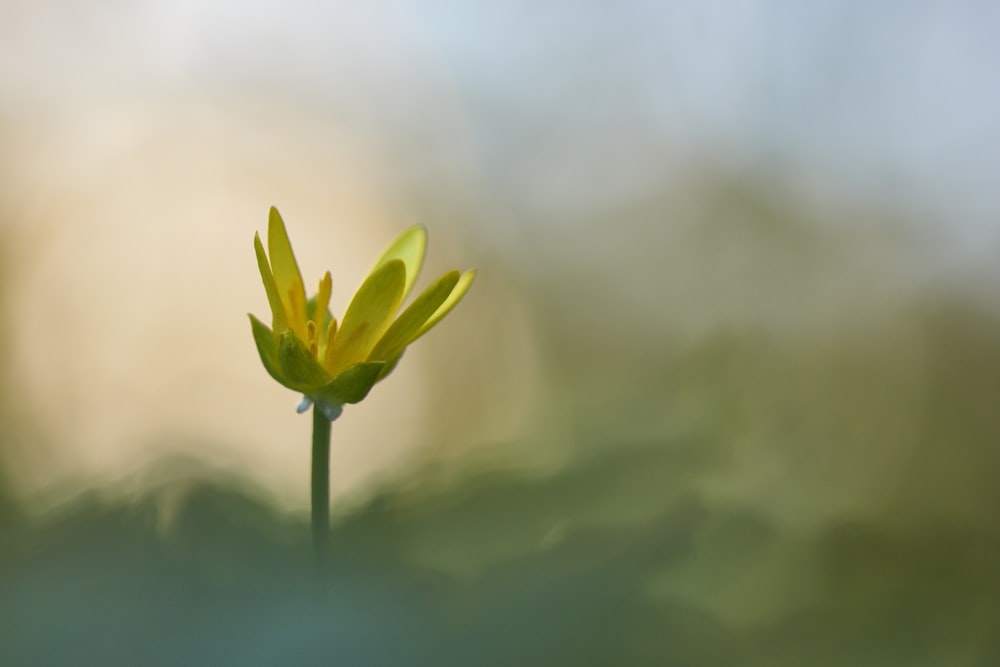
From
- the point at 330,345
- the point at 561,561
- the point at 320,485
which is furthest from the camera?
the point at 330,345

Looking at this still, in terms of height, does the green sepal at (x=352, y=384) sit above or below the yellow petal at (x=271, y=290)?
below

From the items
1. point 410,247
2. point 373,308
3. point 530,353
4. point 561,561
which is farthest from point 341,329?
point 530,353

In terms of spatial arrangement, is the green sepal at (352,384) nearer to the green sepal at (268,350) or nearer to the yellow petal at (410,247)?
the green sepal at (268,350)

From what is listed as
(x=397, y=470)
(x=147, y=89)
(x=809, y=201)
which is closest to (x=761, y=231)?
(x=809, y=201)

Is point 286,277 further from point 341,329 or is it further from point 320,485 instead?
point 320,485

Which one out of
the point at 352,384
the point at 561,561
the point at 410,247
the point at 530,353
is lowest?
the point at 561,561

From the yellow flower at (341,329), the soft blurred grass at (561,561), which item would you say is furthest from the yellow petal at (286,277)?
the soft blurred grass at (561,561)

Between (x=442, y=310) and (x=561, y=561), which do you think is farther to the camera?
(x=442, y=310)

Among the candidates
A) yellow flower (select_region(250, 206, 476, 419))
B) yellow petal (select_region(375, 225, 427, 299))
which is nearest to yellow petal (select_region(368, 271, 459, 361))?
yellow flower (select_region(250, 206, 476, 419))
